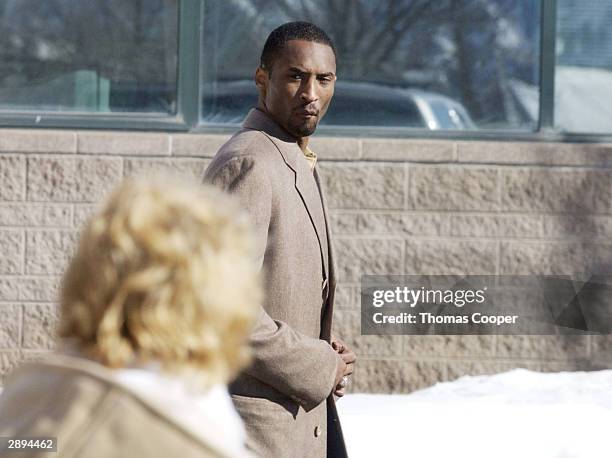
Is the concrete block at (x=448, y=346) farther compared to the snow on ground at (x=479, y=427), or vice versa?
the concrete block at (x=448, y=346)

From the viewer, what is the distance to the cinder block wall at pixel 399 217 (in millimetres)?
6352

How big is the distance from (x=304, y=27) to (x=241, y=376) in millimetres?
1038

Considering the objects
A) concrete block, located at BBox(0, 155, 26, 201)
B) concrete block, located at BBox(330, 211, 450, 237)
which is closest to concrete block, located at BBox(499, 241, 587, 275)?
concrete block, located at BBox(330, 211, 450, 237)

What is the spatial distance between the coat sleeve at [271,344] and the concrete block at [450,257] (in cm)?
340

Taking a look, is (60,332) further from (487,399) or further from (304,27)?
(487,399)

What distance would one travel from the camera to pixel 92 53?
653 centimetres

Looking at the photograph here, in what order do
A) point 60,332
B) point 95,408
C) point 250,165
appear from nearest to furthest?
point 95,408 → point 60,332 → point 250,165

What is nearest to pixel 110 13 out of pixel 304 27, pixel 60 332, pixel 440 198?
pixel 440 198

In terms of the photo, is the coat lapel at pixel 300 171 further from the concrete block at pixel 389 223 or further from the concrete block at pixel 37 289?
the concrete block at pixel 37 289

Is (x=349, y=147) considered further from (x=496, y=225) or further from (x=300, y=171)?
(x=300, y=171)

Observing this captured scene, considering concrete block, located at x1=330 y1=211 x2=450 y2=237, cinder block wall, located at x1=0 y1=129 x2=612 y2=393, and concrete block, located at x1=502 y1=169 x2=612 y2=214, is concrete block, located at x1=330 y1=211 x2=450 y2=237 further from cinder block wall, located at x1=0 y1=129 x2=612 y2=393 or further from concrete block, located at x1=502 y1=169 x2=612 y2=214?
concrete block, located at x1=502 y1=169 x2=612 y2=214

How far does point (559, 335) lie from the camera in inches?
256

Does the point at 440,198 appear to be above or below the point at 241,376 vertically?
above

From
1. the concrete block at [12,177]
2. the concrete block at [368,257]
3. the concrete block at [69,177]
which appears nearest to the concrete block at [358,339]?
the concrete block at [368,257]
